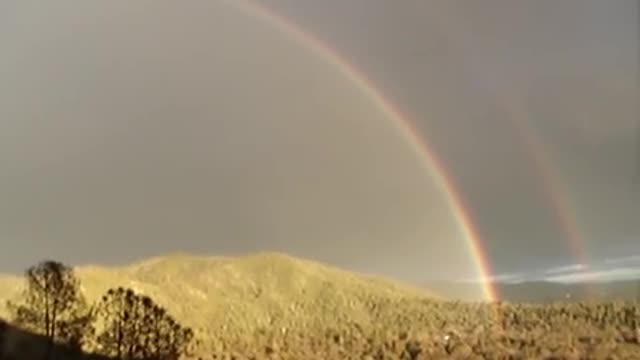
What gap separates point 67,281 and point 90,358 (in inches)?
434

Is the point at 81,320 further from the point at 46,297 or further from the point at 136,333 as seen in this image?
the point at 136,333

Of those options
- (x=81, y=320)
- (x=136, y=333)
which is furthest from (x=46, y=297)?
(x=136, y=333)

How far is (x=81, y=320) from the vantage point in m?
113

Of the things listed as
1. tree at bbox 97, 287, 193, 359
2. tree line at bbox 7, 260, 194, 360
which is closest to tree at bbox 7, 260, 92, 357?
tree line at bbox 7, 260, 194, 360

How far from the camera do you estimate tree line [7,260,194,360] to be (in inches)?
4181

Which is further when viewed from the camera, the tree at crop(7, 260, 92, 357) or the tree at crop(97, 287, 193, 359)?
the tree at crop(97, 287, 193, 359)

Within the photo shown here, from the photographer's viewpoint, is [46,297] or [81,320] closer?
[46,297]

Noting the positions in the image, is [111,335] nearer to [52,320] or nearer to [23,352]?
[52,320]

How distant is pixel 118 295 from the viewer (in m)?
134

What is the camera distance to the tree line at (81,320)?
106188 mm

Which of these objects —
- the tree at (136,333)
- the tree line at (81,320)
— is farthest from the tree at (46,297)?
the tree at (136,333)

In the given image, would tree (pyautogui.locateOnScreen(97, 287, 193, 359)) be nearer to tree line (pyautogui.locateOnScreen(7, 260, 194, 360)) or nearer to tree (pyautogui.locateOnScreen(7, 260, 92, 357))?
tree line (pyautogui.locateOnScreen(7, 260, 194, 360))

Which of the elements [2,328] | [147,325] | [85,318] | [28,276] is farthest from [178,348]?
[2,328]

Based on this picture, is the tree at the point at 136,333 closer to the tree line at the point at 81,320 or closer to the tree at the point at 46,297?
the tree line at the point at 81,320
